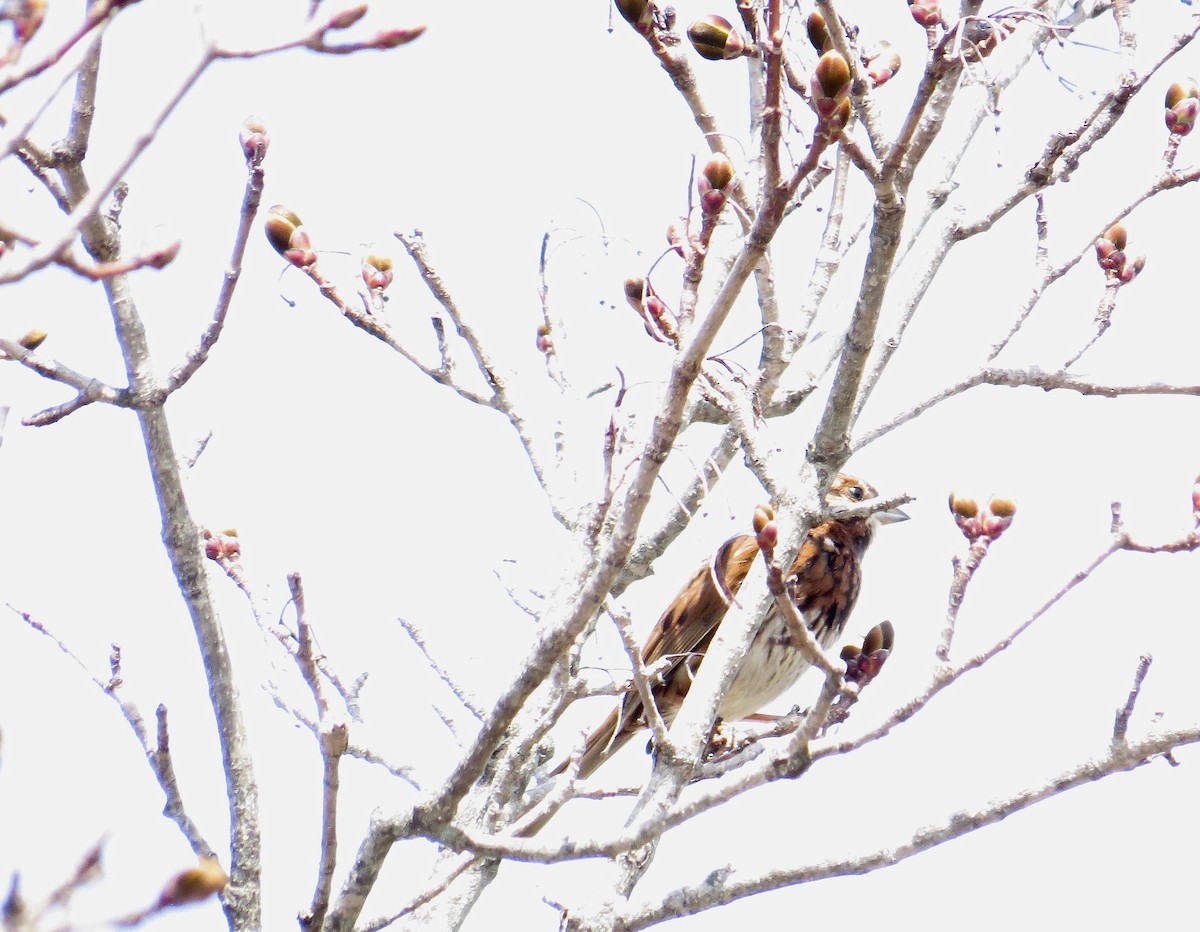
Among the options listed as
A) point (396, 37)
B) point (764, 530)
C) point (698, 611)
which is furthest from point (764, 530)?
point (698, 611)

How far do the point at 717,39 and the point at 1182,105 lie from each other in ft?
4.77

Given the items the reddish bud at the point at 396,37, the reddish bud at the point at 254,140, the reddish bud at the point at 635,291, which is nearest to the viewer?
the reddish bud at the point at 396,37

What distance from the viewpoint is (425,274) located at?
4.59 metres

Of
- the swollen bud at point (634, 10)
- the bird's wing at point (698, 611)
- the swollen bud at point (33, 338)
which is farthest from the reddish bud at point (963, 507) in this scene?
the bird's wing at point (698, 611)

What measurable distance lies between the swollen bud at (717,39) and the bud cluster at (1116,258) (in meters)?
1.57

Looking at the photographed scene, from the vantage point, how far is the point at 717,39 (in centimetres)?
319

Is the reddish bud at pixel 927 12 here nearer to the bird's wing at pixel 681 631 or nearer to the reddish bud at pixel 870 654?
the reddish bud at pixel 870 654

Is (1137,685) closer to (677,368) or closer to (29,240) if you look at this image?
(677,368)

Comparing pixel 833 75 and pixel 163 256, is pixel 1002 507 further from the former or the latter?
pixel 163 256

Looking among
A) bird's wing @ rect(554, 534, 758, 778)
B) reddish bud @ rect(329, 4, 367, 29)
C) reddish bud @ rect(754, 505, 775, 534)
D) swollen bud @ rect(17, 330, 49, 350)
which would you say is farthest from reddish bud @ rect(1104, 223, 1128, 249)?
reddish bud @ rect(329, 4, 367, 29)

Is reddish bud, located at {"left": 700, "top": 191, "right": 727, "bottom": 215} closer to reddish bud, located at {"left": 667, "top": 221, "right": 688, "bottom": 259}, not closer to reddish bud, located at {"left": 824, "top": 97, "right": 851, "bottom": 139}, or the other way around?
reddish bud, located at {"left": 824, "top": 97, "right": 851, "bottom": 139}

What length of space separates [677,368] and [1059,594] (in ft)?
2.84

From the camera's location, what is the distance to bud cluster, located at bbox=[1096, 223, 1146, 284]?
169 inches

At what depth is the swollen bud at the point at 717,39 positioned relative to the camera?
3.18 m
